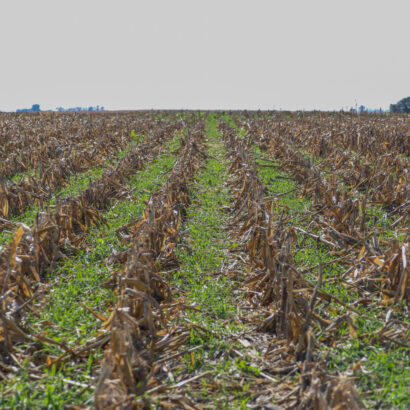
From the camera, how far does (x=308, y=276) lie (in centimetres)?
480

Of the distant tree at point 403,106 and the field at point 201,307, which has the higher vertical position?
the distant tree at point 403,106

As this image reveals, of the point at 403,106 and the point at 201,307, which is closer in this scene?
the point at 201,307

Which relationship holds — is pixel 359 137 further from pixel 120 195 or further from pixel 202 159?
pixel 120 195

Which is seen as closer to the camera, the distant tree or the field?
the field

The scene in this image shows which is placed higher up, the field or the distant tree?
the distant tree

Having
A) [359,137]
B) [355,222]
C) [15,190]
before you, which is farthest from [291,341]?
[359,137]

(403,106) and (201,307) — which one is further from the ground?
(403,106)

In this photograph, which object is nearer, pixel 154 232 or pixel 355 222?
pixel 154 232

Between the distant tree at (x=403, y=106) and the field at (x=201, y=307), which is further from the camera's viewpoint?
the distant tree at (x=403, y=106)

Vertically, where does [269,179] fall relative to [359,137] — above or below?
below

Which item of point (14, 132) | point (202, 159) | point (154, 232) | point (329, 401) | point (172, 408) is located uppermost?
point (14, 132)

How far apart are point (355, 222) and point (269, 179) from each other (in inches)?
173

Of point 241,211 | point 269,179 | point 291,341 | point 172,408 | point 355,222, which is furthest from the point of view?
point 269,179

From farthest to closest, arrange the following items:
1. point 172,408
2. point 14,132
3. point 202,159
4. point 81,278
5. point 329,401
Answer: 1. point 14,132
2. point 202,159
3. point 81,278
4. point 172,408
5. point 329,401
